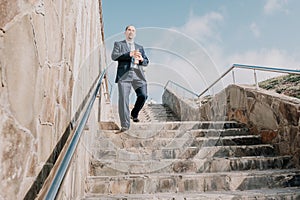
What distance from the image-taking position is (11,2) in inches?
38.2

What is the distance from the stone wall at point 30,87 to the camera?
3.05ft

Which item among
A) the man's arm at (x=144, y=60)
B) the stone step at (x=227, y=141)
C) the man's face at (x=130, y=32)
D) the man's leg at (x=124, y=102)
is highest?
the man's face at (x=130, y=32)

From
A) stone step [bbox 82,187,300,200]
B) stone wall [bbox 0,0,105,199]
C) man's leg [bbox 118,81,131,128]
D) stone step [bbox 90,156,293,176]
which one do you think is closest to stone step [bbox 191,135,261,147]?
stone step [bbox 90,156,293,176]

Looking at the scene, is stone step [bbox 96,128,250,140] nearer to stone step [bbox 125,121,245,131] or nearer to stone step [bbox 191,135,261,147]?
stone step [bbox 125,121,245,131]

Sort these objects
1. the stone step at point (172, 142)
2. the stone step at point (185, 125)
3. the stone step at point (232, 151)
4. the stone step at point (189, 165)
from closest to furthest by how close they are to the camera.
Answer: the stone step at point (189, 165), the stone step at point (232, 151), the stone step at point (172, 142), the stone step at point (185, 125)

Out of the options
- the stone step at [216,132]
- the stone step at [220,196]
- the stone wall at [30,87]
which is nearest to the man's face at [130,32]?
the stone step at [216,132]

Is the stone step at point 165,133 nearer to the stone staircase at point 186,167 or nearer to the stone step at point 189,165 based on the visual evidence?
the stone staircase at point 186,167

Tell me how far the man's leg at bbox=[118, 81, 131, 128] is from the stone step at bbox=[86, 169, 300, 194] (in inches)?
43.4

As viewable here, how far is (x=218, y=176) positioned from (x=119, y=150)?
1111mm

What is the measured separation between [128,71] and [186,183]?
172 centimetres

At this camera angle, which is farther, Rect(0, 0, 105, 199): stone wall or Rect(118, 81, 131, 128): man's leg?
Rect(118, 81, 131, 128): man's leg

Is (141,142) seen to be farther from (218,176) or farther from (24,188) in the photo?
(24,188)

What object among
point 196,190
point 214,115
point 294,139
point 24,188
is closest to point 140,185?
point 196,190

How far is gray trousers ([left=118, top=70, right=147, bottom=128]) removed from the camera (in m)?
3.57
